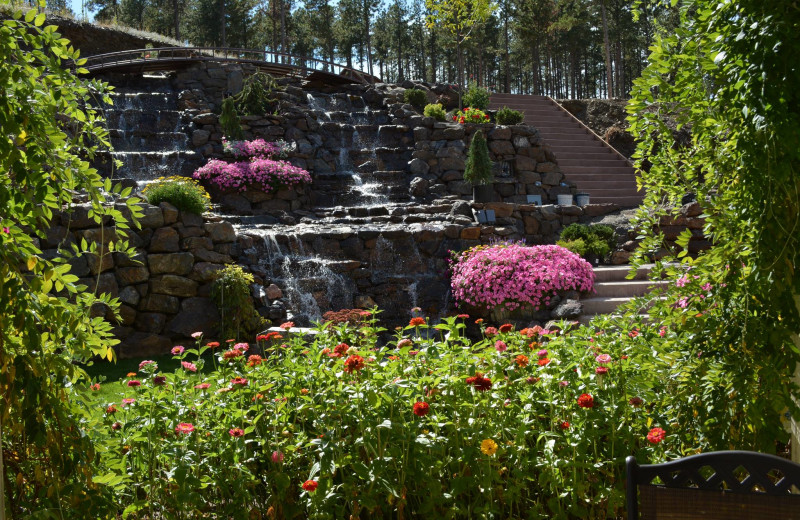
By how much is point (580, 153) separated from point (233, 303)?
40.4 ft

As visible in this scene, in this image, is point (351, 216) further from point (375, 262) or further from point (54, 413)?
point (54, 413)

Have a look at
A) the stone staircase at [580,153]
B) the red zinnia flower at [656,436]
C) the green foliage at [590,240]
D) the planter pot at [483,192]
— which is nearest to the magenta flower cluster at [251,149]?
the planter pot at [483,192]

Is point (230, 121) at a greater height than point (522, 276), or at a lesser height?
greater

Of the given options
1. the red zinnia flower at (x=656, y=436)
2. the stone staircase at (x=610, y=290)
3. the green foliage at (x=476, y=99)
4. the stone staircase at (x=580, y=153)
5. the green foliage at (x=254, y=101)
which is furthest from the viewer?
the green foliage at (x=476, y=99)

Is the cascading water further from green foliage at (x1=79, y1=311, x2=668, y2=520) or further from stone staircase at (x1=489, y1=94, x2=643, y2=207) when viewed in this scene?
stone staircase at (x1=489, y1=94, x2=643, y2=207)

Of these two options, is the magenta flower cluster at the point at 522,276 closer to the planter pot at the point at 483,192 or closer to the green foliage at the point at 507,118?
the planter pot at the point at 483,192

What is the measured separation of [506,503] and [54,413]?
164 centimetres

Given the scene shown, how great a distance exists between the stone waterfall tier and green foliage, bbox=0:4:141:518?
10623mm

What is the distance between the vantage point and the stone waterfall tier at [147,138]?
13148 millimetres

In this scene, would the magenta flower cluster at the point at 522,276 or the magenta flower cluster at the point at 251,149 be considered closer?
the magenta flower cluster at the point at 522,276

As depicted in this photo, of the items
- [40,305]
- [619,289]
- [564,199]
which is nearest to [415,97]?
[564,199]

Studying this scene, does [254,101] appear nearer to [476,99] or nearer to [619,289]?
[476,99]

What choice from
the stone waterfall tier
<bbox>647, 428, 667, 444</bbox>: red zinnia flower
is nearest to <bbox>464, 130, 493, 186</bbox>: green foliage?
the stone waterfall tier

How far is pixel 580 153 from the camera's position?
17922 millimetres
